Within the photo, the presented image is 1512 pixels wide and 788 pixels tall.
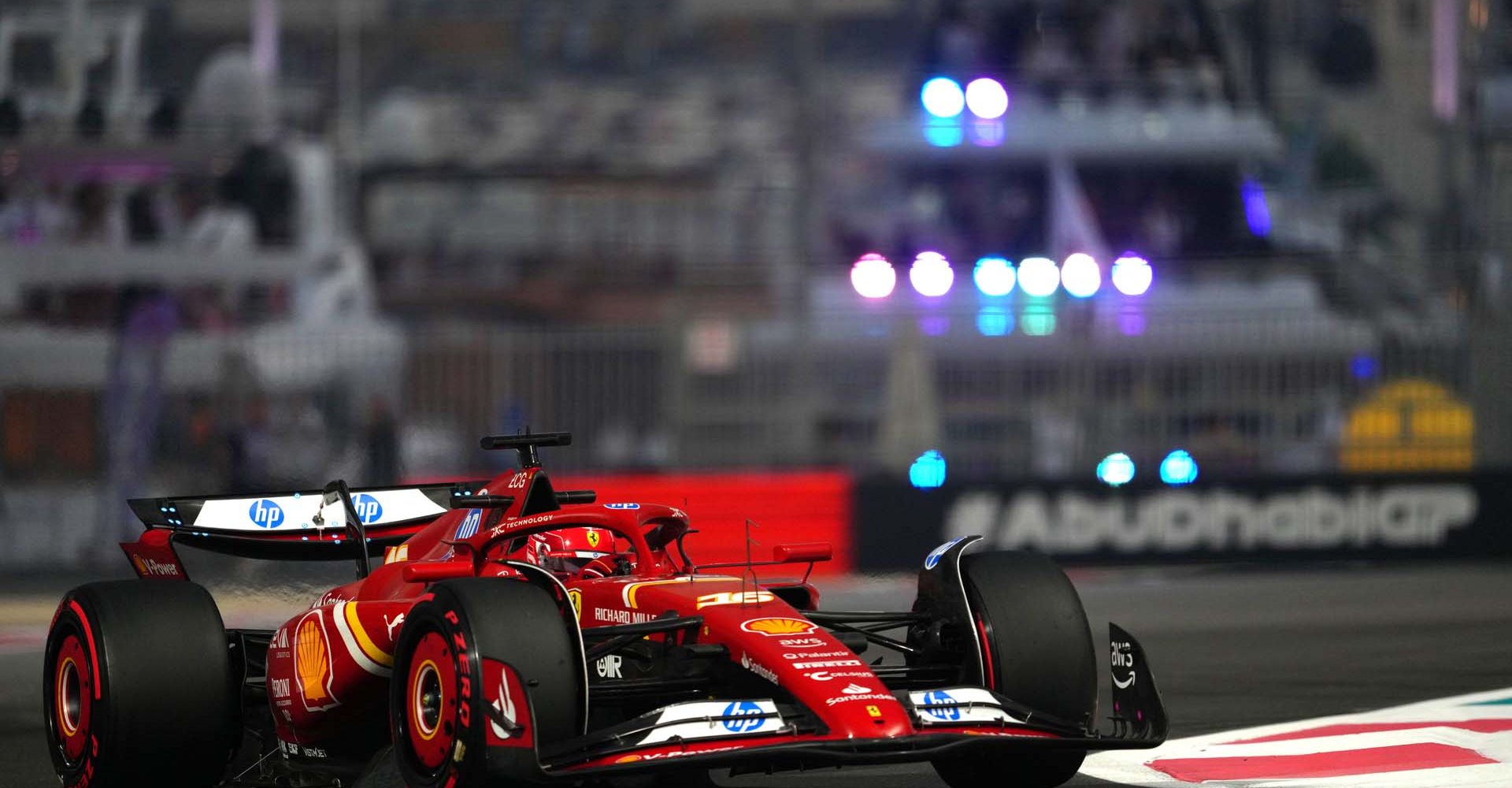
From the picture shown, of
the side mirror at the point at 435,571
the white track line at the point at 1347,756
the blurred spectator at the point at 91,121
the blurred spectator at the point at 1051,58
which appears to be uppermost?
the blurred spectator at the point at 1051,58

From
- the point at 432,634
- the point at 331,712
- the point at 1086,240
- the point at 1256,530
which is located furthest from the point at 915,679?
the point at 1086,240

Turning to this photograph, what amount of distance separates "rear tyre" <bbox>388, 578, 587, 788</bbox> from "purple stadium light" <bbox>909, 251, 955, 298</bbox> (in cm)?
1344

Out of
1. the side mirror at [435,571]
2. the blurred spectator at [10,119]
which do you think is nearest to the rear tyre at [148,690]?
the side mirror at [435,571]

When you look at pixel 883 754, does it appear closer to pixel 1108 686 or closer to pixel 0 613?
pixel 1108 686

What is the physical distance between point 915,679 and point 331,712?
1.88 metres

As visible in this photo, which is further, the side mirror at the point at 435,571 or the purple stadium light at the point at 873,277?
the purple stadium light at the point at 873,277

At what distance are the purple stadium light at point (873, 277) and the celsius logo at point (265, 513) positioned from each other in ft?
39.3

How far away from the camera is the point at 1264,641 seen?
11367mm

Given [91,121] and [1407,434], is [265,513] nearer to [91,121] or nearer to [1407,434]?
[1407,434]

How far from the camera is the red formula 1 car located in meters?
5.65

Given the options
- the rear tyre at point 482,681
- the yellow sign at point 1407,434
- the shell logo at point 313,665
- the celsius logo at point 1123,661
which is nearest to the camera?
the rear tyre at point 482,681

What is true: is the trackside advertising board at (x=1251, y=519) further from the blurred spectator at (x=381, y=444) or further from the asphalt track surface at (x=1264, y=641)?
the blurred spectator at (x=381, y=444)

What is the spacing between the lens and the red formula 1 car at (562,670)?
565 centimetres

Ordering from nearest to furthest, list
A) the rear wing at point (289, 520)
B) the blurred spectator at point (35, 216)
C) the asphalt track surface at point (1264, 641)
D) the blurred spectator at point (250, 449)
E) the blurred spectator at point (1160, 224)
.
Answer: the rear wing at point (289, 520) → the asphalt track surface at point (1264, 641) → the blurred spectator at point (250, 449) → the blurred spectator at point (35, 216) → the blurred spectator at point (1160, 224)
